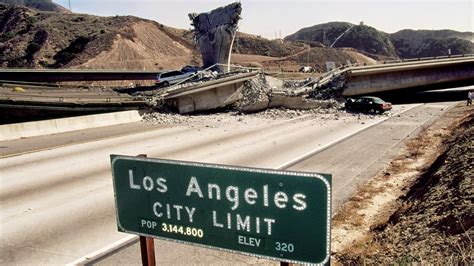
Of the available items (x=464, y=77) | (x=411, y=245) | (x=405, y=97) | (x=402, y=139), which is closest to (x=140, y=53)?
(x=405, y=97)

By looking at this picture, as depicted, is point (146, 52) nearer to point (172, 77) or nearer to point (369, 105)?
point (172, 77)

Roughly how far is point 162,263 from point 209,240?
5.02 metres

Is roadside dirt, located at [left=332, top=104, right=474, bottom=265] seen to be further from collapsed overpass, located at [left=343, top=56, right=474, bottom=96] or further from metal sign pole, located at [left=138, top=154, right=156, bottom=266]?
collapsed overpass, located at [left=343, top=56, right=474, bottom=96]

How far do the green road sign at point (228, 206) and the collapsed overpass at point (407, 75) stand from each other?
36313 mm

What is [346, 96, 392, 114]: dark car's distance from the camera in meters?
32.4

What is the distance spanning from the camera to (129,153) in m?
19.7

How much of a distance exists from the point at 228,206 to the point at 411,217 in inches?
295

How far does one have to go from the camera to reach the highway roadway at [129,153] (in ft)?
30.2

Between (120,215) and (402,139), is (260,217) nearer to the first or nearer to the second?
(120,215)

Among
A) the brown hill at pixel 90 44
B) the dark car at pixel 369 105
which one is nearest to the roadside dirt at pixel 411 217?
the dark car at pixel 369 105

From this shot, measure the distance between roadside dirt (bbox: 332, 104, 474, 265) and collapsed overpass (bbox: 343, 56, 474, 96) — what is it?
75.8 ft

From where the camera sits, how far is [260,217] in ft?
11.9

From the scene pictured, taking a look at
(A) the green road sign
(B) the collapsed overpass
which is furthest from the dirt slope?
(A) the green road sign

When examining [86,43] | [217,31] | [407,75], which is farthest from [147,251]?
[86,43]
